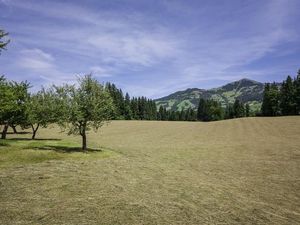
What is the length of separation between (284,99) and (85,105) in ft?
385

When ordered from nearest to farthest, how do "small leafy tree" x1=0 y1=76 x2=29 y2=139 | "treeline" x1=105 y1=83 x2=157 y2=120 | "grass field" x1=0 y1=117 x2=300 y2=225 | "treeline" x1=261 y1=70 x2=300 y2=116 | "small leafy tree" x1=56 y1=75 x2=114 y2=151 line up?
"grass field" x1=0 y1=117 x2=300 y2=225
"small leafy tree" x1=56 y1=75 x2=114 y2=151
"small leafy tree" x1=0 y1=76 x2=29 y2=139
"treeline" x1=261 y1=70 x2=300 y2=116
"treeline" x1=105 y1=83 x2=157 y2=120

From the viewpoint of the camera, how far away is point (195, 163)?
33844 millimetres

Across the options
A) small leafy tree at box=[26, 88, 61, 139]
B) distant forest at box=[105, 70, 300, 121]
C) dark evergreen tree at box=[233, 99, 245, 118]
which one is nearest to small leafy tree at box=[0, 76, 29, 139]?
small leafy tree at box=[26, 88, 61, 139]

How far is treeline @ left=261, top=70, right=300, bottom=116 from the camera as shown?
127 metres

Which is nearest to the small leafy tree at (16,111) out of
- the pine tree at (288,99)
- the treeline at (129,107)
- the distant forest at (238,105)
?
the distant forest at (238,105)

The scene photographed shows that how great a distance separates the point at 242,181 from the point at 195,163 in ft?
31.8

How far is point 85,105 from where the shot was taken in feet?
122

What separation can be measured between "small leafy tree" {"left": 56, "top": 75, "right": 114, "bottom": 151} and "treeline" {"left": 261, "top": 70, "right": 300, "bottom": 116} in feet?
364

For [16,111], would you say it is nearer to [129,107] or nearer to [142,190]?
[142,190]

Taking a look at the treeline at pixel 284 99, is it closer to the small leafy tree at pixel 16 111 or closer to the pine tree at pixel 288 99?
the pine tree at pixel 288 99

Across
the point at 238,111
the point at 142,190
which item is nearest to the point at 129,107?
the point at 238,111

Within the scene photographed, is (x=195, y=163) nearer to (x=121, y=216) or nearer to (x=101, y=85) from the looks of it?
(x=101, y=85)

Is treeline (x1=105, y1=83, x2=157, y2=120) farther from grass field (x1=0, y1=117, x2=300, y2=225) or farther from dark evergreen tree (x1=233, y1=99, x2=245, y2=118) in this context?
grass field (x1=0, y1=117, x2=300, y2=225)

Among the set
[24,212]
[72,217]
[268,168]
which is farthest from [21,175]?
[268,168]
